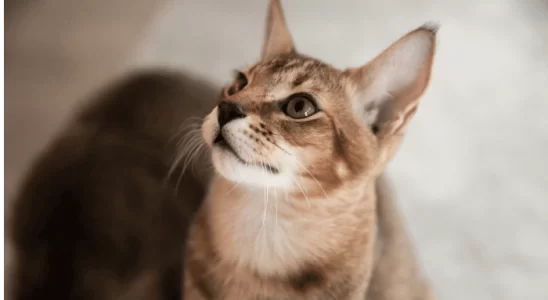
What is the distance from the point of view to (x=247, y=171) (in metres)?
0.75

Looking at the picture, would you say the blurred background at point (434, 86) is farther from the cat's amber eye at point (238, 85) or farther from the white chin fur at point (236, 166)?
the white chin fur at point (236, 166)

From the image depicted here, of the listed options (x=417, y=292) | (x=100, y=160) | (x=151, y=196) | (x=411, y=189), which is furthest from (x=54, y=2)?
(x=417, y=292)

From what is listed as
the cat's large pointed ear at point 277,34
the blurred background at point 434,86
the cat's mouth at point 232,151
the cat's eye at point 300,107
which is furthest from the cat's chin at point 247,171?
the blurred background at point 434,86

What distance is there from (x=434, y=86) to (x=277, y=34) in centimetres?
42

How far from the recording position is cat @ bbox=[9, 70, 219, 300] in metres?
1.01

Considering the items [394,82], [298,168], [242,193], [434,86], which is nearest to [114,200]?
A: [242,193]

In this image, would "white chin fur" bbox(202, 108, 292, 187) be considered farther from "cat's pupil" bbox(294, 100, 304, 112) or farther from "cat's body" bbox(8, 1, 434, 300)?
"cat's pupil" bbox(294, 100, 304, 112)

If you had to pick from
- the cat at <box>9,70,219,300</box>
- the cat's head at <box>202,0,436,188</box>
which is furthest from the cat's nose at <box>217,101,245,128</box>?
the cat at <box>9,70,219,300</box>

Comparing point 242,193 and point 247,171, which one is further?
point 242,193

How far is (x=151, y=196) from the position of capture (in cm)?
109

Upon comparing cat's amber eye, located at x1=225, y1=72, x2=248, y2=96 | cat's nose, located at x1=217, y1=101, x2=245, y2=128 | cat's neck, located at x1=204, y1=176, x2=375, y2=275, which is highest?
cat's amber eye, located at x1=225, y1=72, x2=248, y2=96

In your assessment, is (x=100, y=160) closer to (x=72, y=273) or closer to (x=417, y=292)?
(x=72, y=273)

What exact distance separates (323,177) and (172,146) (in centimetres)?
49

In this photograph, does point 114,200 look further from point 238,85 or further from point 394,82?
point 394,82
